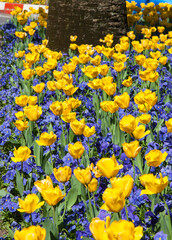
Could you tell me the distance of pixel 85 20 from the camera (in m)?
5.71

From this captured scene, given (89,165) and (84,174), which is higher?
(84,174)

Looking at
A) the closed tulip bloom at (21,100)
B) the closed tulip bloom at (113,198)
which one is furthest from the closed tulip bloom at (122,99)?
the closed tulip bloom at (113,198)

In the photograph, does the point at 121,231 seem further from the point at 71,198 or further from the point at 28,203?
the point at 71,198

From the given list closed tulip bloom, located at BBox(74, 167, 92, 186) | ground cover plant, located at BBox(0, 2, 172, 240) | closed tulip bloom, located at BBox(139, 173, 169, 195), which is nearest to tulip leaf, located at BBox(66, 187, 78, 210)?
ground cover plant, located at BBox(0, 2, 172, 240)

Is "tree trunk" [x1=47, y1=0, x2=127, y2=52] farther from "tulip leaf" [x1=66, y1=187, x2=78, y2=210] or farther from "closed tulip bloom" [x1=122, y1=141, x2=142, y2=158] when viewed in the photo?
"closed tulip bloom" [x1=122, y1=141, x2=142, y2=158]

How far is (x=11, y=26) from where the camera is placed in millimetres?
8039

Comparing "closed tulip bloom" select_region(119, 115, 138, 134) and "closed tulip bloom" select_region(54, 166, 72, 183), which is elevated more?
"closed tulip bloom" select_region(119, 115, 138, 134)

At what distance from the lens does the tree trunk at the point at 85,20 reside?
562cm

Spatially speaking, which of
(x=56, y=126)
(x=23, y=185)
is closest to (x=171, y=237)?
(x=23, y=185)

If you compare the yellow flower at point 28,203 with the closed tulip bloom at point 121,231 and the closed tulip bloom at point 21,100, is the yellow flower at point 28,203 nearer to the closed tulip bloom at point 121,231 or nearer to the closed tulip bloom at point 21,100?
the closed tulip bloom at point 121,231

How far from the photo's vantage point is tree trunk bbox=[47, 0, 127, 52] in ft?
18.4

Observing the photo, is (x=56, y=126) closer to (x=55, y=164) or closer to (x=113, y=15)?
(x=55, y=164)

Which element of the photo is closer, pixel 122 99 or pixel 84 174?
pixel 84 174

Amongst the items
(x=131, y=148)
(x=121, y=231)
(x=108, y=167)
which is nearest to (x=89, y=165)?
(x=131, y=148)
